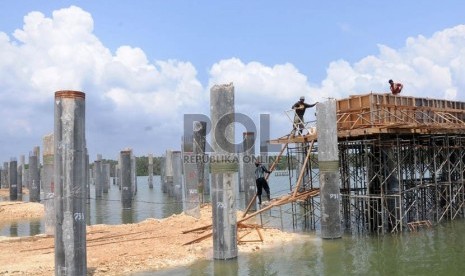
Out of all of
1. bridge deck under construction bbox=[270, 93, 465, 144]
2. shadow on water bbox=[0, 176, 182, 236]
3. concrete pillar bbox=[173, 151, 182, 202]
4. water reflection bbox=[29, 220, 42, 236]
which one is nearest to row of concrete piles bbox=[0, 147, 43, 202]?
shadow on water bbox=[0, 176, 182, 236]

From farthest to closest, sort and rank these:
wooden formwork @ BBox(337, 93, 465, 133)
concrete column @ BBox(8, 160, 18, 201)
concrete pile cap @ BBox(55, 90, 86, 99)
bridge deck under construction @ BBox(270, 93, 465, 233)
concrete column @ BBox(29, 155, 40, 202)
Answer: concrete column @ BBox(8, 160, 18, 201)
concrete column @ BBox(29, 155, 40, 202)
wooden formwork @ BBox(337, 93, 465, 133)
bridge deck under construction @ BBox(270, 93, 465, 233)
concrete pile cap @ BBox(55, 90, 86, 99)

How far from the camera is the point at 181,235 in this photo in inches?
693

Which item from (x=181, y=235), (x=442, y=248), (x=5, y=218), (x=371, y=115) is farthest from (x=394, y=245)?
(x=5, y=218)

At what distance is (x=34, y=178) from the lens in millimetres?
34438

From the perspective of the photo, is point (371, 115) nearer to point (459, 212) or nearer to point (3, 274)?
point (459, 212)

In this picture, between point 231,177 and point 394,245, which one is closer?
point 231,177

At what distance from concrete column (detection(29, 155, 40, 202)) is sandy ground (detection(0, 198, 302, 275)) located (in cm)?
1504

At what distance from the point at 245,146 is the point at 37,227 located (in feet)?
39.5

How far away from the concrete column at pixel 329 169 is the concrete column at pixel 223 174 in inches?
166

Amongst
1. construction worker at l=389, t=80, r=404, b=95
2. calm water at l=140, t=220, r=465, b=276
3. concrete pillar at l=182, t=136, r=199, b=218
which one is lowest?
calm water at l=140, t=220, r=465, b=276

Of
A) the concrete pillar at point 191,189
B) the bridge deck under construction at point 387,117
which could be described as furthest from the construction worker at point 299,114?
the concrete pillar at point 191,189

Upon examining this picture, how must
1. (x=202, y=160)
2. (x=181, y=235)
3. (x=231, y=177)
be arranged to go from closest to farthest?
(x=231, y=177) → (x=181, y=235) → (x=202, y=160)

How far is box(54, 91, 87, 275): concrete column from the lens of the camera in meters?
10.7

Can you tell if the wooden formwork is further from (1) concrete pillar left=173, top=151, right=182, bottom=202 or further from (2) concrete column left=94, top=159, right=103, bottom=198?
(2) concrete column left=94, top=159, right=103, bottom=198
